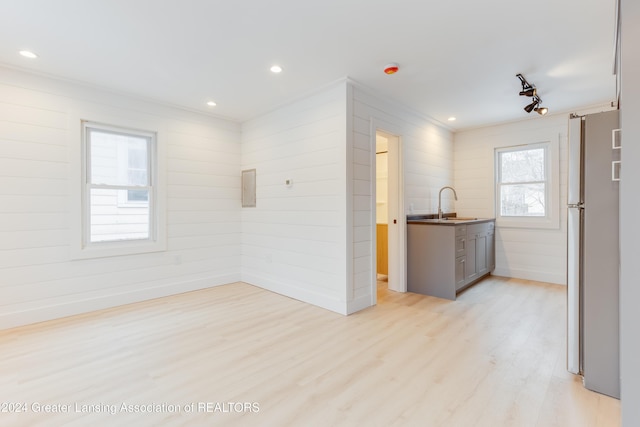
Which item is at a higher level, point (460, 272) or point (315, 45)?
point (315, 45)

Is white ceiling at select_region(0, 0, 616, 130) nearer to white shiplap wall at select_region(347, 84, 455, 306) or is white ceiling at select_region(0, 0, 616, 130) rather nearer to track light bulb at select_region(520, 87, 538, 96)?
track light bulb at select_region(520, 87, 538, 96)

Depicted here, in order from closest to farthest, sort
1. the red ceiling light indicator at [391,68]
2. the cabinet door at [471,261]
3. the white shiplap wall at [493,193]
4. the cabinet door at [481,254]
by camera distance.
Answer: the red ceiling light indicator at [391,68], the cabinet door at [471,261], the cabinet door at [481,254], the white shiplap wall at [493,193]

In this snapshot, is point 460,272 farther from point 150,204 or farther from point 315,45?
point 150,204

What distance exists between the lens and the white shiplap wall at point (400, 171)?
11.2 ft

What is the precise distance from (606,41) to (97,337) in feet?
17.0

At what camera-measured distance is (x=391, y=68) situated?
117 inches

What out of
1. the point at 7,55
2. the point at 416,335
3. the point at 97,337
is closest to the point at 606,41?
the point at 416,335

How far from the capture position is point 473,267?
423cm

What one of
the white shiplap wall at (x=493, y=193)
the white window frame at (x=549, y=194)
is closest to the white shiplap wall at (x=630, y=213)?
the white shiplap wall at (x=493, y=193)

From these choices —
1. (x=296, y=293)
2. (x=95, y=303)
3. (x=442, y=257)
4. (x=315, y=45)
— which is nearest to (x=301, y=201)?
(x=296, y=293)

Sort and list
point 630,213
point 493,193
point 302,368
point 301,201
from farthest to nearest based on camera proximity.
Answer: point 493,193, point 301,201, point 302,368, point 630,213

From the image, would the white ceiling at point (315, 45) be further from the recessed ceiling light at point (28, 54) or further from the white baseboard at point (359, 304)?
the white baseboard at point (359, 304)

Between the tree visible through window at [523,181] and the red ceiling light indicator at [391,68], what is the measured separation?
3.16 m

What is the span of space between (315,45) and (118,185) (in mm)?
2965
